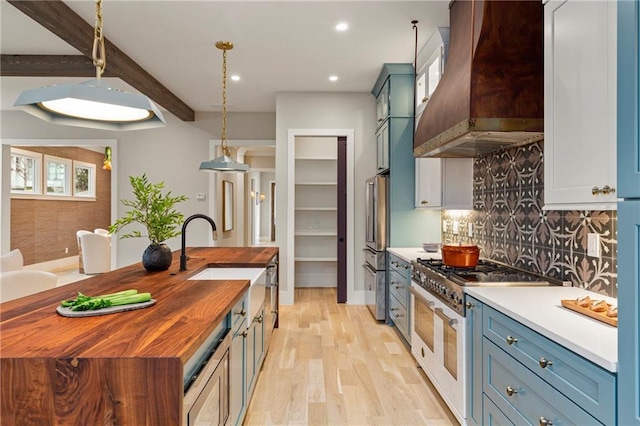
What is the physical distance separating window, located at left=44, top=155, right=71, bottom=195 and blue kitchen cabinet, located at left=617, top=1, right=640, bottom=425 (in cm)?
971

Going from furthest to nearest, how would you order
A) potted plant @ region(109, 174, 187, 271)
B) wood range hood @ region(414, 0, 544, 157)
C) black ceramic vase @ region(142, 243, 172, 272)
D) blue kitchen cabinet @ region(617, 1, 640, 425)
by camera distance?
black ceramic vase @ region(142, 243, 172, 272)
potted plant @ region(109, 174, 187, 271)
wood range hood @ region(414, 0, 544, 157)
blue kitchen cabinet @ region(617, 1, 640, 425)

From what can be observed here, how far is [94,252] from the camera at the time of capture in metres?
6.91

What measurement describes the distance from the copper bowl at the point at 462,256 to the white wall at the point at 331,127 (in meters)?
2.67

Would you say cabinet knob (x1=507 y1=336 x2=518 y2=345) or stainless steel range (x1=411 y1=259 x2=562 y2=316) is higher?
stainless steel range (x1=411 y1=259 x2=562 y2=316)

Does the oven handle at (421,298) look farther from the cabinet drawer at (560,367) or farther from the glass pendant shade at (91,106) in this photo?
the glass pendant shade at (91,106)

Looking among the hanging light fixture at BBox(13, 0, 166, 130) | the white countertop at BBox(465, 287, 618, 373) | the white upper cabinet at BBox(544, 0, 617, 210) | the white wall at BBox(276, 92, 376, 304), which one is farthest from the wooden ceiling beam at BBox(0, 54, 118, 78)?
the white countertop at BBox(465, 287, 618, 373)

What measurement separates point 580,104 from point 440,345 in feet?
5.45

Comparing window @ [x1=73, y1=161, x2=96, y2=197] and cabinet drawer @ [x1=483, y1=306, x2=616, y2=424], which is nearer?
cabinet drawer @ [x1=483, y1=306, x2=616, y2=424]

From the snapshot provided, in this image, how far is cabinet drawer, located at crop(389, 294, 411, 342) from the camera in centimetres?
362

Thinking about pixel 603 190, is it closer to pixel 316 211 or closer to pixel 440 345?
pixel 440 345

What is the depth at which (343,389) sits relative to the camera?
286cm

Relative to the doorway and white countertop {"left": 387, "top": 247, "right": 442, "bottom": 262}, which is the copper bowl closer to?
white countertop {"left": 387, "top": 247, "right": 442, "bottom": 262}

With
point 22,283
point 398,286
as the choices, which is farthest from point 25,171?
point 398,286

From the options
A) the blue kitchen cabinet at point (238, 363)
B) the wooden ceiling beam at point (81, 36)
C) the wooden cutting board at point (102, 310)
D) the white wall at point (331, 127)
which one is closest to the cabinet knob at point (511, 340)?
the blue kitchen cabinet at point (238, 363)
